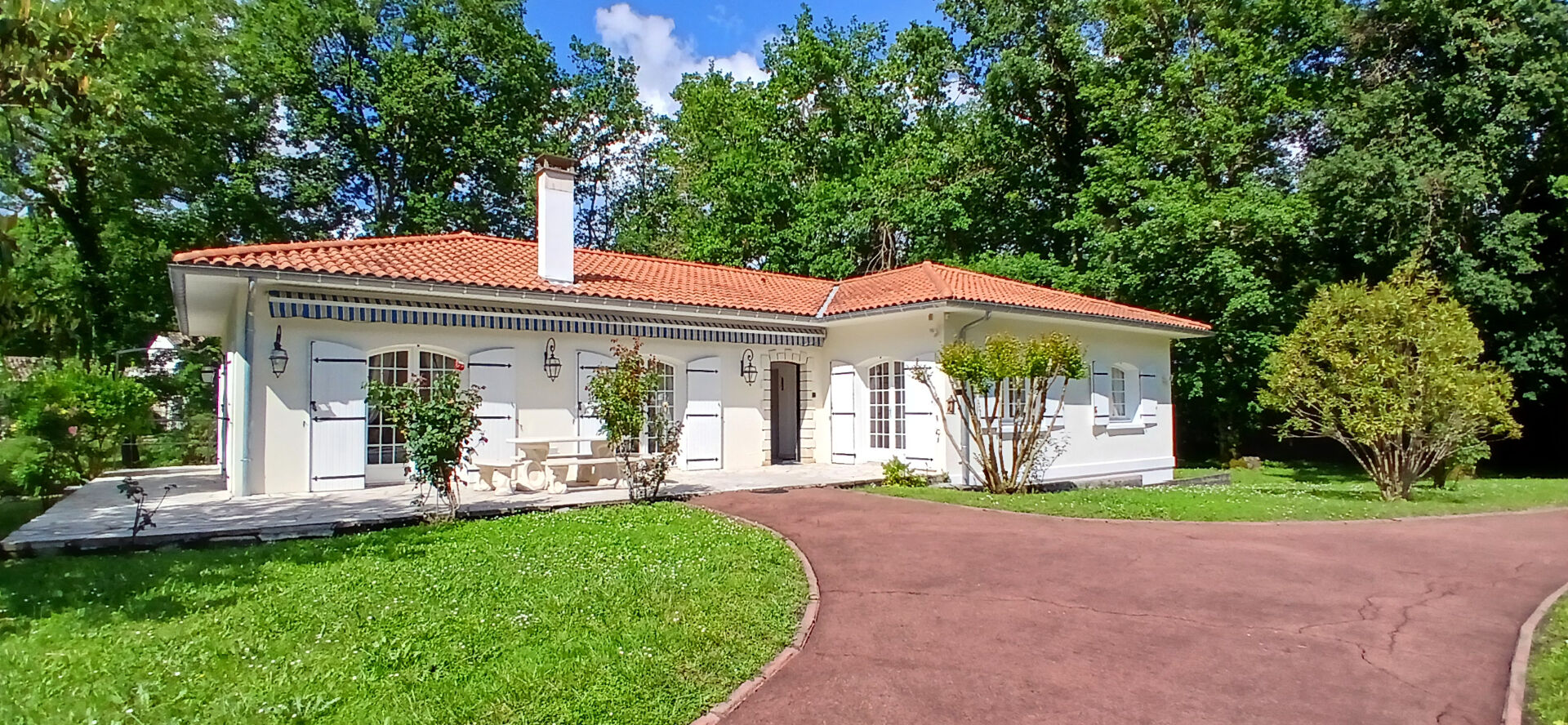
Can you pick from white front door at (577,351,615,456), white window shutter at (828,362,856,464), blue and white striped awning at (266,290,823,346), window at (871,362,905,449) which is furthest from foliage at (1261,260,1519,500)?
white front door at (577,351,615,456)

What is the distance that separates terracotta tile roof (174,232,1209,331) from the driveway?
21.0ft

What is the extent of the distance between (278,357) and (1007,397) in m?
12.5

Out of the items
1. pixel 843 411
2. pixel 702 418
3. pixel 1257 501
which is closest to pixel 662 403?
pixel 702 418

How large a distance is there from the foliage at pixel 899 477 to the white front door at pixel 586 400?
5.19 meters

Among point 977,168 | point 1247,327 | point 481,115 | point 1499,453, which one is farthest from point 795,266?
point 1499,453

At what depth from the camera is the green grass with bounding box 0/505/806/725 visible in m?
4.51

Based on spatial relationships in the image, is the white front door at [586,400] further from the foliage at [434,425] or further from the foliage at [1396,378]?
the foliage at [1396,378]

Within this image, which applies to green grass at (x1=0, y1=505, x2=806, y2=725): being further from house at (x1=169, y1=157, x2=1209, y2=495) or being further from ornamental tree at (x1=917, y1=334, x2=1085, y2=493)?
ornamental tree at (x1=917, y1=334, x2=1085, y2=493)

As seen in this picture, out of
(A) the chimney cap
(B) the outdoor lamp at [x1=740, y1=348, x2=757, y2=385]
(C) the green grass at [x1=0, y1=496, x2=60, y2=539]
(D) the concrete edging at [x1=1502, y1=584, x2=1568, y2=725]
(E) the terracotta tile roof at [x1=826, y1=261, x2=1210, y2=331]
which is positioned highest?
(A) the chimney cap

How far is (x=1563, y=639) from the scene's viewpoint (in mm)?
5926

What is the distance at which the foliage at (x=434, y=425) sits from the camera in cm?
1005

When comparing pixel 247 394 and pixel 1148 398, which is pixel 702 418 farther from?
pixel 1148 398

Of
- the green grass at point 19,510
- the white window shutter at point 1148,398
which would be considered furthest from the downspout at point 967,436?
the green grass at point 19,510

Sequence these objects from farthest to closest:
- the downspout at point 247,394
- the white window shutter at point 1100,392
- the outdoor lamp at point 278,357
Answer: the white window shutter at point 1100,392, the outdoor lamp at point 278,357, the downspout at point 247,394
